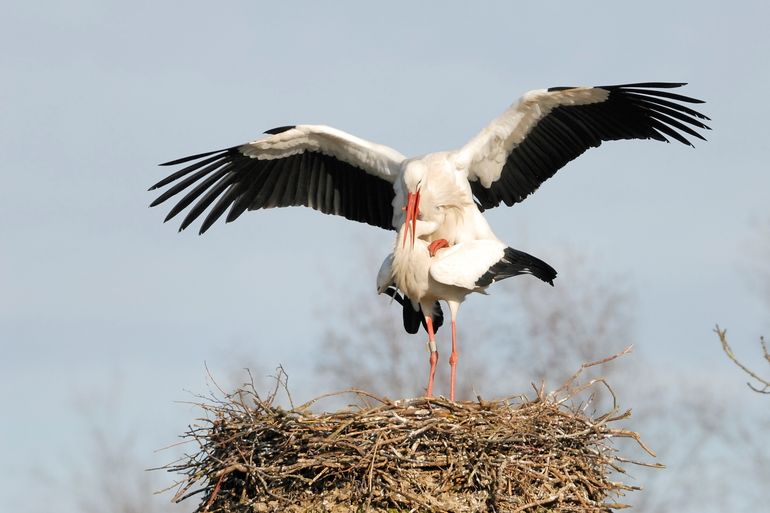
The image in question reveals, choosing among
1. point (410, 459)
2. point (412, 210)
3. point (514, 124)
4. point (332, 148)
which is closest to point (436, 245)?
point (412, 210)

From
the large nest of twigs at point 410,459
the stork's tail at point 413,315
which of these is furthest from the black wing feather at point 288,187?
the large nest of twigs at point 410,459

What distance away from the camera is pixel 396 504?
281 inches

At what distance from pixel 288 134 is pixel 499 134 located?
2.09m

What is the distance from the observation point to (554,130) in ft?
35.4

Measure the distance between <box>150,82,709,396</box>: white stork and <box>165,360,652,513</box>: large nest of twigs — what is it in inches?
98.1

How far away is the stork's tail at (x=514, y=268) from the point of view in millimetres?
9461

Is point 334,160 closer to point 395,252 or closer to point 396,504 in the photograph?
point 395,252

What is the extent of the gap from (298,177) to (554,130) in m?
2.65

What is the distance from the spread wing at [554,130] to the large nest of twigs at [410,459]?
329 centimetres

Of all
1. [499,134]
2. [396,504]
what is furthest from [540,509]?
[499,134]

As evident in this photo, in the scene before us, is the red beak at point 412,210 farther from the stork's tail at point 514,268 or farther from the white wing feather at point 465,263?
the stork's tail at point 514,268

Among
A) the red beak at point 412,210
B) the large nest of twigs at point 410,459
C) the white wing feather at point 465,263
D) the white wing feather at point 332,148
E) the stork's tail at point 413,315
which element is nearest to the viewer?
the large nest of twigs at point 410,459

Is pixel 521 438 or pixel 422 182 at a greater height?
pixel 422 182

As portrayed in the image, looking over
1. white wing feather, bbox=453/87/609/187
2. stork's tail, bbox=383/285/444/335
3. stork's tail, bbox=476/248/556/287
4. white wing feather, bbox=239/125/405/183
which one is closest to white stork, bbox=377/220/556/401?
stork's tail, bbox=476/248/556/287
